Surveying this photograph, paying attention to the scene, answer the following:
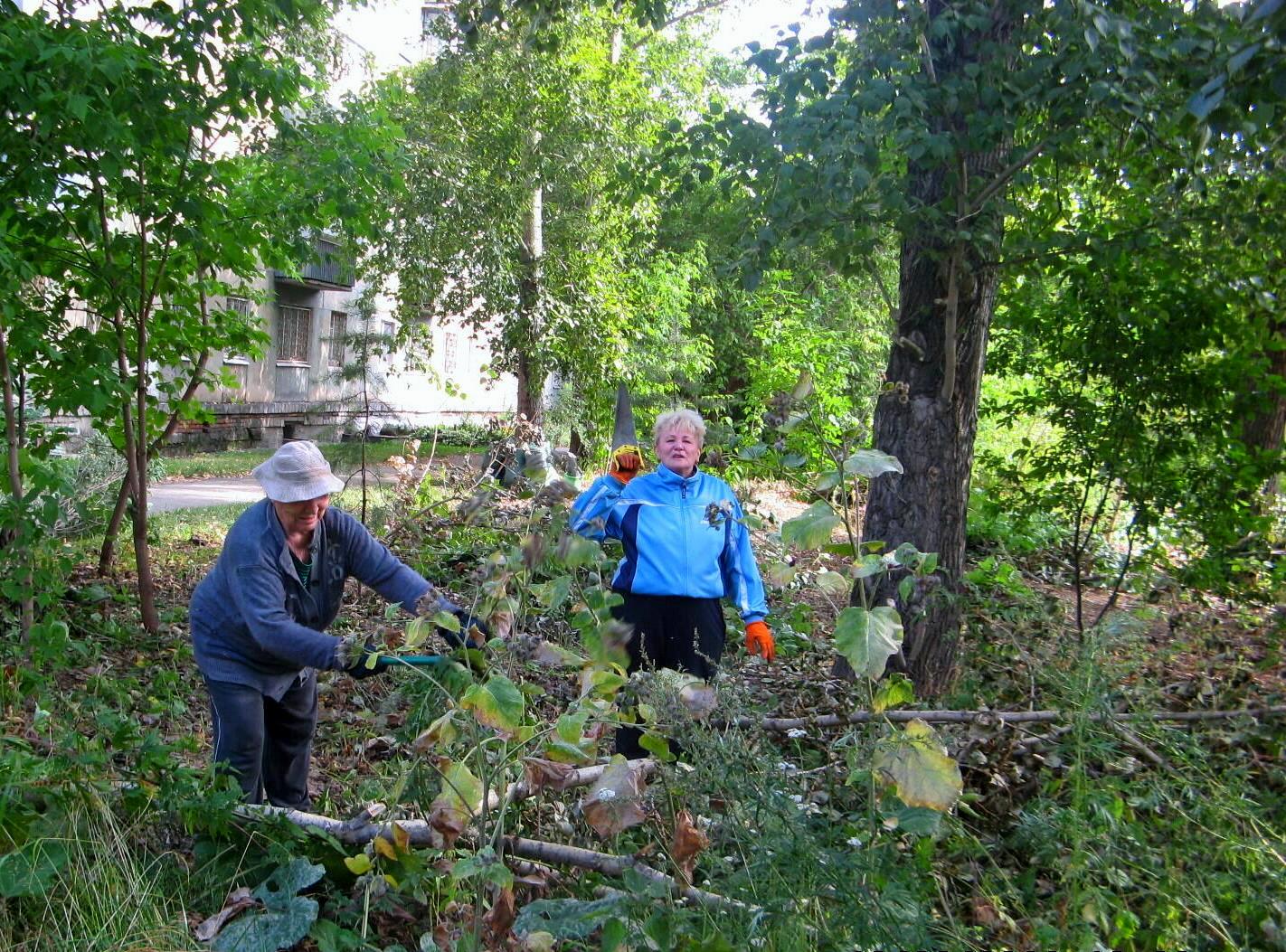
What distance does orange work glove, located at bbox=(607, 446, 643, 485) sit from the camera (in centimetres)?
462

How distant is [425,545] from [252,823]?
205 inches

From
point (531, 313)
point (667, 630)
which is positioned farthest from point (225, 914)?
point (531, 313)

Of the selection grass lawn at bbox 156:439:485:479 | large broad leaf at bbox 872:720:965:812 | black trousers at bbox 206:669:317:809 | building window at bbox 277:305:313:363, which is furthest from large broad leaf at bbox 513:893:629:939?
building window at bbox 277:305:313:363

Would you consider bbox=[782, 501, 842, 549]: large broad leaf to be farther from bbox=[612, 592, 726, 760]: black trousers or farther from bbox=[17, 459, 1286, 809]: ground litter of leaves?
bbox=[612, 592, 726, 760]: black trousers

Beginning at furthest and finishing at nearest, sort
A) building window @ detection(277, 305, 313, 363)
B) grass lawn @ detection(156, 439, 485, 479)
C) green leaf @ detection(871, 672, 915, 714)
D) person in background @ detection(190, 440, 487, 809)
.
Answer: building window @ detection(277, 305, 313, 363)
grass lawn @ detection(156, 439, 485, 479)
person in background @ detection(190, 440, 487, 809)
green leaf @ detection(871, 672, 915, 714)

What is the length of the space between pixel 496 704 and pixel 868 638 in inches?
33.5

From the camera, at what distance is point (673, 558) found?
439 centimetres

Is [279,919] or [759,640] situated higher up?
[759,640]

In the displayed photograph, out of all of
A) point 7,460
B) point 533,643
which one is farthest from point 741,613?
point 7,460

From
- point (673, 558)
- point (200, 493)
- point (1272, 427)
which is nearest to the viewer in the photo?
point (673, 558)

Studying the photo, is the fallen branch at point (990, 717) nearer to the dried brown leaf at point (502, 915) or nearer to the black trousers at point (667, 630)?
the black trousers at point (667, 630)

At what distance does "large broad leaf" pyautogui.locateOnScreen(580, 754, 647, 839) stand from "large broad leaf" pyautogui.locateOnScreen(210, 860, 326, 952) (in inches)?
30.9

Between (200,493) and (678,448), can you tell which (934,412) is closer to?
(678,448)

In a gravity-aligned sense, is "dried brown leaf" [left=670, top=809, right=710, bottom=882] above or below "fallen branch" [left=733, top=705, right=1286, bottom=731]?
above
